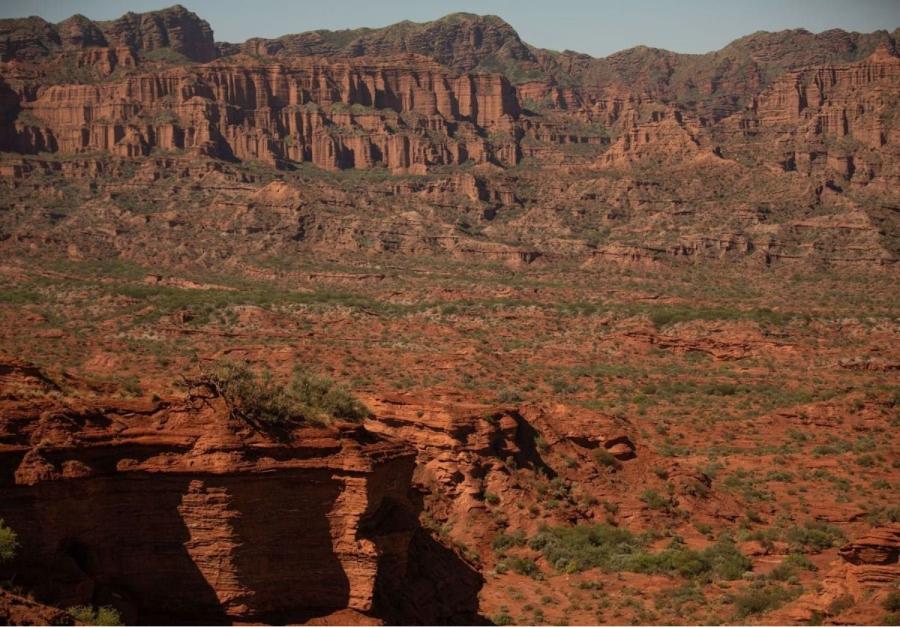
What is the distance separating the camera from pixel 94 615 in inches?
877

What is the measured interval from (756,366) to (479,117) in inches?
3909

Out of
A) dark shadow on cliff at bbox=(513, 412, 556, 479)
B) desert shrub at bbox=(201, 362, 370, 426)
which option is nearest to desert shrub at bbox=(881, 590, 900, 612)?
desert shrub at bbox=(201, 362, 370, 426)

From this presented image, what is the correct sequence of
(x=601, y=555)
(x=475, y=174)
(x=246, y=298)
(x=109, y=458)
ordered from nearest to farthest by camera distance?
(x=109, y=458) → (x=601, y=555) → (x=246, y=298) → (x=475, y=174)

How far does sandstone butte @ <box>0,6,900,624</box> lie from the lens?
24.6 meters

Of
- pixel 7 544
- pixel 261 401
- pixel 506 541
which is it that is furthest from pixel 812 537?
pixel 7 544

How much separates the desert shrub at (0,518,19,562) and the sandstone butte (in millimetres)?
360

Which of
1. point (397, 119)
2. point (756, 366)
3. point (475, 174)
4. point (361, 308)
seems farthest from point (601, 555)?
point (397, 119)

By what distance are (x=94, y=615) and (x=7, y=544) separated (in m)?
1.81

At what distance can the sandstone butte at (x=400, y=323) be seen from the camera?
80.7ft

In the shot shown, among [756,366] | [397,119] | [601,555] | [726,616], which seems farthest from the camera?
[397,119]

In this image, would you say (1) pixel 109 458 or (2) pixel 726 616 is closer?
(1) pixel 109 458

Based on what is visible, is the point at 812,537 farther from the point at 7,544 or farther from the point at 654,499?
the point at 7,544

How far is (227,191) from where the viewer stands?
13800 centimetres

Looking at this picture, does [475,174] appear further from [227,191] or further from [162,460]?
[162,460]
